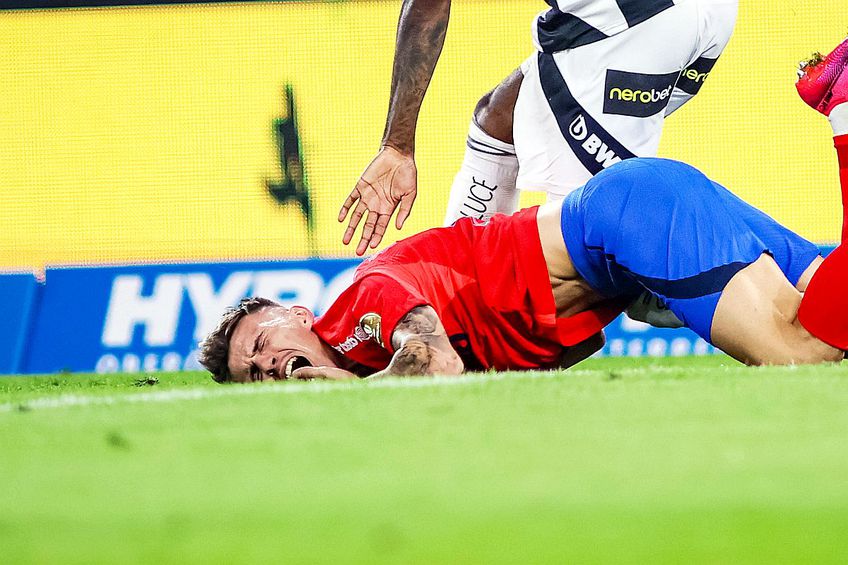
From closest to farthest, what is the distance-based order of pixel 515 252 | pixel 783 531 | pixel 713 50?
pixel 783 531, pixel 515 252, pixel 713 50

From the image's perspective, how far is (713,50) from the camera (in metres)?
3.39

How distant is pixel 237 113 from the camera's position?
6445 millimetres

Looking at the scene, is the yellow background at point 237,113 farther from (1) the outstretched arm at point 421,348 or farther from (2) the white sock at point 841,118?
(1) the outstretched arm at point 421,348

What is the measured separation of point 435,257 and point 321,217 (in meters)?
3.56

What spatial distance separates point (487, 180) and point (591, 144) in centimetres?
40

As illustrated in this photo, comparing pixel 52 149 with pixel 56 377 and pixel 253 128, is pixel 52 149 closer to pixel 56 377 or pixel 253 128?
pixel 253 128

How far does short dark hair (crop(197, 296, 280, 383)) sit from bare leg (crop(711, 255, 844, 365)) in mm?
1094

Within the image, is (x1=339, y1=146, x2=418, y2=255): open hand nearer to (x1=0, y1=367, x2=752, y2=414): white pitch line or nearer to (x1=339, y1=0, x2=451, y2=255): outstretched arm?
(x1=339, y1=0, x2=451, y2=255): outstretched arm

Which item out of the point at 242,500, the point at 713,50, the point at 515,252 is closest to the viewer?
the point at 242,500

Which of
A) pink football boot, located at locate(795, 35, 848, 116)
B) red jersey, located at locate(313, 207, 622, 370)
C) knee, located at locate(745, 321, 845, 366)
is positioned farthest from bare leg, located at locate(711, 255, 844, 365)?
pink football boot, located at locate(795, 35, 848, 116)

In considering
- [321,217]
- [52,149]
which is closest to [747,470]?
[321,217]

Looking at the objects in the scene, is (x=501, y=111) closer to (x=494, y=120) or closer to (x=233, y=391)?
(x=494, y=120)

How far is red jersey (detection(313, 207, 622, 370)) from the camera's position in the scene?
2.59 metres

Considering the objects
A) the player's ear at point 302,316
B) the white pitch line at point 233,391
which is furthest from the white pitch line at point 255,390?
the player's ear at point 302,316
